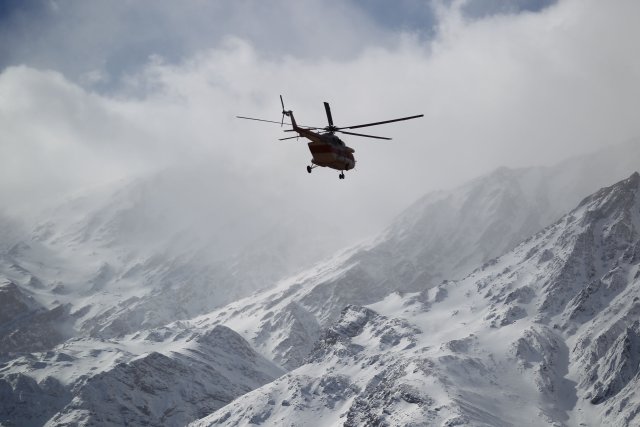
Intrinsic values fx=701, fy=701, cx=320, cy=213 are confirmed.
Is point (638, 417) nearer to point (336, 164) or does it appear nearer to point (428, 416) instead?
point (428, 416)

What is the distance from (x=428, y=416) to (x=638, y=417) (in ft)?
195

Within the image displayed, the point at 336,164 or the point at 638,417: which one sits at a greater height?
the point at 336,164

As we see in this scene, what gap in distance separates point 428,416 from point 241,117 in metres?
148

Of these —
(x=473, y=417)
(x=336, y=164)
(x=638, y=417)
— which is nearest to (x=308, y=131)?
(x=336, y=164)

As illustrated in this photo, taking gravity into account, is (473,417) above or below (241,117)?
below

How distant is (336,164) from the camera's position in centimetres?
8144

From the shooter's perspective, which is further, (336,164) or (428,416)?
(428,416)

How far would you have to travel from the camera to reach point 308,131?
81.3 m

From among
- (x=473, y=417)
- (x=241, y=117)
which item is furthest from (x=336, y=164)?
(x=473, y=417)

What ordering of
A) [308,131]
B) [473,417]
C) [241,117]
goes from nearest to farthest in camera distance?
1. [241,117]
2. [308,131]
3. [473,417]

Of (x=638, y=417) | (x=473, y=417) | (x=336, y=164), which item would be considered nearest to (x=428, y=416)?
(x=473, y=417)

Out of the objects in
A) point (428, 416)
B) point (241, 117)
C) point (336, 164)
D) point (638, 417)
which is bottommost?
point (638, 417)

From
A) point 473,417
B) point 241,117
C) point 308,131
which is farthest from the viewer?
point 473,417

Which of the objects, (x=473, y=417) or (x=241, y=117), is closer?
(x=241, y=117)
